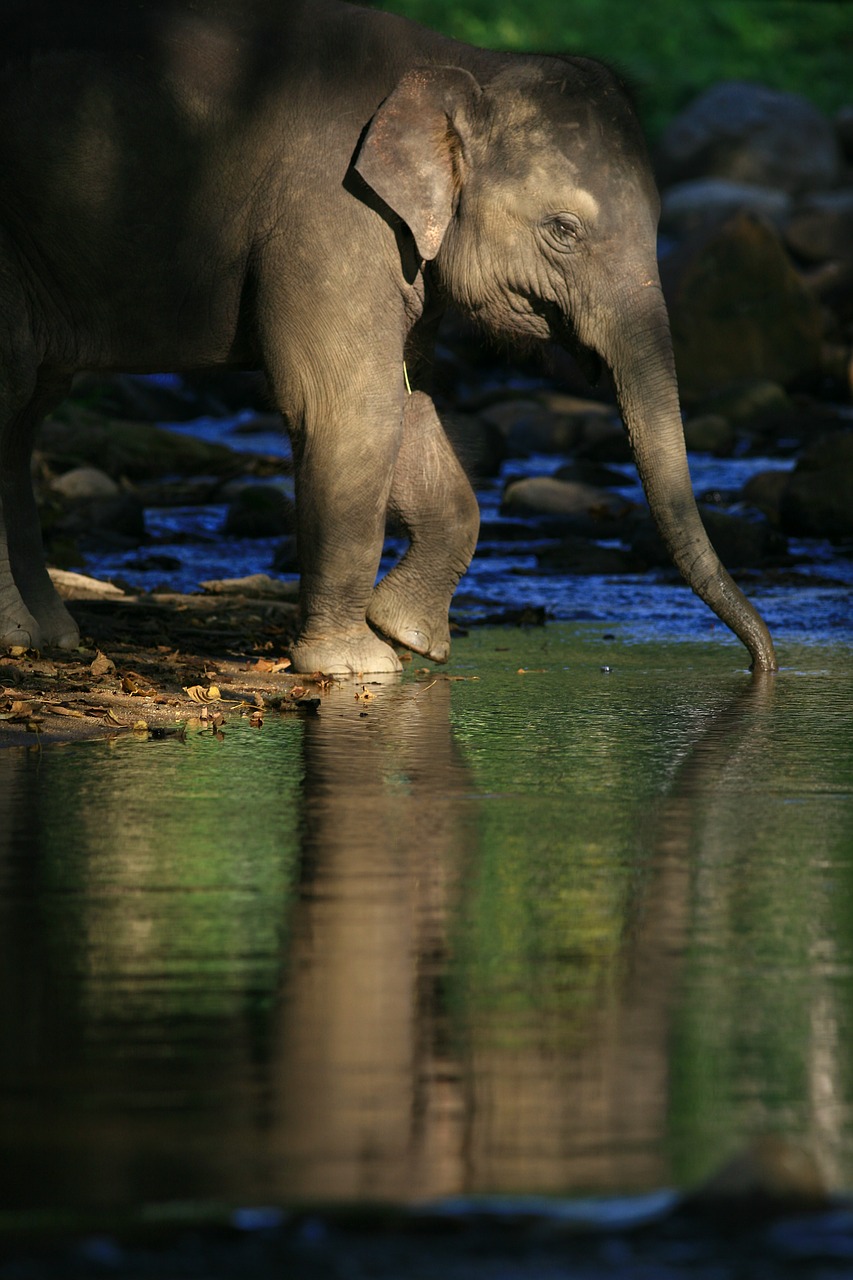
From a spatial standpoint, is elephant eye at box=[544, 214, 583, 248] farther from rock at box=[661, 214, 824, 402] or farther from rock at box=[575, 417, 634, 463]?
rock at box=[661, 214, 824, 402]

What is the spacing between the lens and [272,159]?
27.4 feet

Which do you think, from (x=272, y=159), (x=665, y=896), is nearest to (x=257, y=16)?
(x=272, y=159)

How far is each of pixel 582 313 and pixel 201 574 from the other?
440 centimetres

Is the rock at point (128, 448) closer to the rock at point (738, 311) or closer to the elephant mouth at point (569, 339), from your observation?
the rock at point (738, 311)

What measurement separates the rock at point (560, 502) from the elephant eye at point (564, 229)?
6.21 m

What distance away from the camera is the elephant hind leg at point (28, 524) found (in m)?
8.81

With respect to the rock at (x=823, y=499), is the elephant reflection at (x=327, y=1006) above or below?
below

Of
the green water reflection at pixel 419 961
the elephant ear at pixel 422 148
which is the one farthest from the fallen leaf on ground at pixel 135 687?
the elephant ear at pixel 422 148

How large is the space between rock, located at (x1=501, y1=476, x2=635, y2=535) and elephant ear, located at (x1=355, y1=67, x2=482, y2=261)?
636 cm

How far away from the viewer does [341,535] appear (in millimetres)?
8523

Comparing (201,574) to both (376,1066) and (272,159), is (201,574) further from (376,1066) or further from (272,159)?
(376,1066)

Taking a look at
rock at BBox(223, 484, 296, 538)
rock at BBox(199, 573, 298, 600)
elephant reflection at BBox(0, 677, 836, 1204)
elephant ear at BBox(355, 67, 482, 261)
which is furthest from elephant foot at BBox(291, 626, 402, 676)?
rock at BBox(223, 484, 296, 538)

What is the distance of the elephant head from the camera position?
8.50 metres

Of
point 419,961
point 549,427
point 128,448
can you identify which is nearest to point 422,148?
point 419,961
